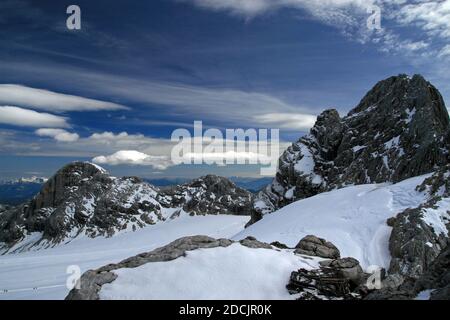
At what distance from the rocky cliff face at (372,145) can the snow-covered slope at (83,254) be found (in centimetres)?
2690

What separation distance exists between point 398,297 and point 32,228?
15549cm

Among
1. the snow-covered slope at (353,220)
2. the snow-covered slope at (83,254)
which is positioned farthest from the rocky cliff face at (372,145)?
the snow-covered slope at (83,254)

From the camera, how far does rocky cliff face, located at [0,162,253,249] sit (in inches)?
5094

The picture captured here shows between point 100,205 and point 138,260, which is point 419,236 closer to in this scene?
point 138,260

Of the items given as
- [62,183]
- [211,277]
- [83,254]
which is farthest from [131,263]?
[62,183]

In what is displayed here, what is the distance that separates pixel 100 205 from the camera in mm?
132250

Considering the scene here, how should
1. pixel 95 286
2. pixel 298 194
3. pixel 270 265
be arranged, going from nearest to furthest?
pixel 95 286, pixel 270 265, pixel 298 194

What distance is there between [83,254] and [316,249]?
84.0 metres

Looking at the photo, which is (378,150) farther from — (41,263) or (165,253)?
(41,263)

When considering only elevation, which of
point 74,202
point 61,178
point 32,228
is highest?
point 61,178

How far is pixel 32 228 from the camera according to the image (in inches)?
5413

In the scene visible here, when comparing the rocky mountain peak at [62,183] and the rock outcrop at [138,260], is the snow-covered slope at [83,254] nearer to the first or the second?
the rock outcrop at [138,260]

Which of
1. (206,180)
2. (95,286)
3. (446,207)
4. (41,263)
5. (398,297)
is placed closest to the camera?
(398,297)
